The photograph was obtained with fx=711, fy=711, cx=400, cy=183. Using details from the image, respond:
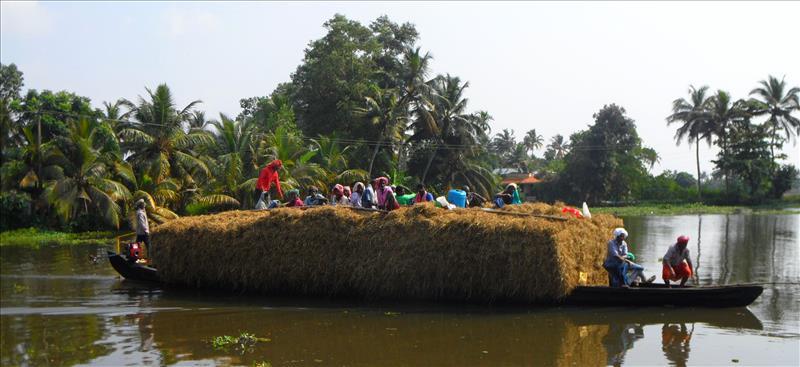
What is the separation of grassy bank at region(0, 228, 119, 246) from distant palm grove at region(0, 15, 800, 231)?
0.75 meters

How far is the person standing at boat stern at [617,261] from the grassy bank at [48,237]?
21500 millimetres

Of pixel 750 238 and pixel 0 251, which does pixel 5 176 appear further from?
pixel 750 238

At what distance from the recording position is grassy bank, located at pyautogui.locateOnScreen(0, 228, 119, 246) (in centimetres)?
2869

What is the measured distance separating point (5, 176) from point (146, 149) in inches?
Result: 256

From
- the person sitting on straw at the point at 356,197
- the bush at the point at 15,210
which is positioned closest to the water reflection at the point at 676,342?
the person sitting on straw at the point at 356,197

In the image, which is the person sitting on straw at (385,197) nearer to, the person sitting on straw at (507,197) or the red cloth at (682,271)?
the person sitting on straw at (507,197)

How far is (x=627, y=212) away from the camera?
188 ft

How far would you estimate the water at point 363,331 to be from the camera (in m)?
9.89

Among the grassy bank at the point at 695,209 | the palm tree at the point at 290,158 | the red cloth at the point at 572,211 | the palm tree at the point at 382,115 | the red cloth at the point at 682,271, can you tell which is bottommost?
the red cloth at the point at 682,271

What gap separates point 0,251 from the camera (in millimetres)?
26172

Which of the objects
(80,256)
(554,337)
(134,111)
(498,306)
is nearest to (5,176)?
(134,111)

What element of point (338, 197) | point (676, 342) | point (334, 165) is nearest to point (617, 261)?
point (676, 342)

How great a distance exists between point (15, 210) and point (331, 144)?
1510 centimetres

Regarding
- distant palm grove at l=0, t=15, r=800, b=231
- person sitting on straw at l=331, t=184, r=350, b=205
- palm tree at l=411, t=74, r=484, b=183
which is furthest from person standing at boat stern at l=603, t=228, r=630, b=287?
palm tree at l=411, t=74, r=484, b=183
